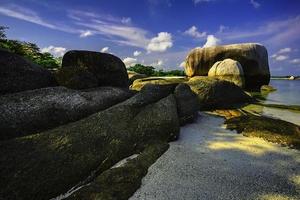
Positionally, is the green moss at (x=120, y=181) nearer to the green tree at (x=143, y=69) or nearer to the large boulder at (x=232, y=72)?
the large boulder at (x=232, y=72)

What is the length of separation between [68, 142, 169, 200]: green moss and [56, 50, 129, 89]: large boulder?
2621 millimetres

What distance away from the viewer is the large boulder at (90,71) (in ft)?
18.5

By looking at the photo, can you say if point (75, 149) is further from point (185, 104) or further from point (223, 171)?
point (185, 104)

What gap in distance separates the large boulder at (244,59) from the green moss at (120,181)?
19526 mm

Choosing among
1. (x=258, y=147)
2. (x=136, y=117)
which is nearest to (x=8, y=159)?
(x=136, y=117)

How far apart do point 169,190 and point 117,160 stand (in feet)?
3.58

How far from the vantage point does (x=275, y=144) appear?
16.5 ft

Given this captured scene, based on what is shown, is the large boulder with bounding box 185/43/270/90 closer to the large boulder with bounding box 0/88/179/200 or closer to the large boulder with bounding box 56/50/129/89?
the large boulder with bounding box 56/50/129/89

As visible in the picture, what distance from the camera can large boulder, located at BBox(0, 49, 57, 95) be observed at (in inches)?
185

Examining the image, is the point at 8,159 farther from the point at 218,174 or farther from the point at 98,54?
the point at 98,54

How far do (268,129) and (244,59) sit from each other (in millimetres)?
16802

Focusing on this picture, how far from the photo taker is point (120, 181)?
3359 millimetres

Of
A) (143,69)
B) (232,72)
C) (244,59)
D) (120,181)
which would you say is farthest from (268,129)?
(143,69)

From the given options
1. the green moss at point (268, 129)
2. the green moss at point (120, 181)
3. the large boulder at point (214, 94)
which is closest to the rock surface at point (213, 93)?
the large boulder at point (214, 94)
